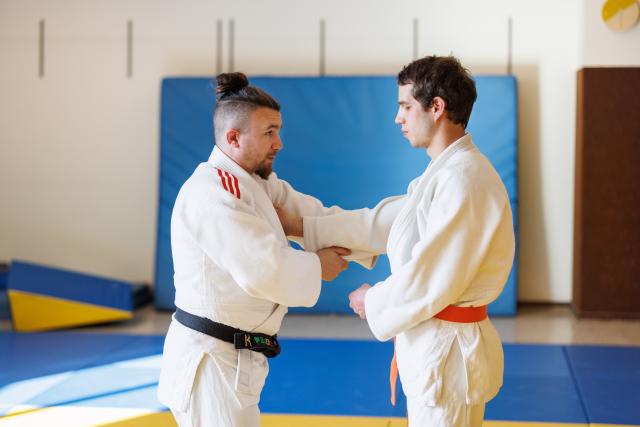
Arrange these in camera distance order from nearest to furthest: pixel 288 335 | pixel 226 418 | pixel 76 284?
pixel 226 418 < pixel 288 335 < pixel 76 284

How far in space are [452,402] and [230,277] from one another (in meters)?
0.71

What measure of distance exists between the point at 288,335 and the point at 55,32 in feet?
12.2

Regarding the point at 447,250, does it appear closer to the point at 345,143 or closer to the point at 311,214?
the point at 311,214

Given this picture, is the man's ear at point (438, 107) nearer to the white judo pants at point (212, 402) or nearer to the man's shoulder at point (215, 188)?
the man's shoulder at point (215, 188)

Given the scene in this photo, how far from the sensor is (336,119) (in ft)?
22.2

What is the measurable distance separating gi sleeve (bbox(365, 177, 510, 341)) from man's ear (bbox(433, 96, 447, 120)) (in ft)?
0.66

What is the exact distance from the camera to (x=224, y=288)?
2311 millimetres

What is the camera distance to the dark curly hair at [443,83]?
214 cm

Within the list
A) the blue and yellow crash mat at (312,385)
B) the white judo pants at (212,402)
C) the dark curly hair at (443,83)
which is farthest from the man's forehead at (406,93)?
the blue and yellow crash mat at (312,385)

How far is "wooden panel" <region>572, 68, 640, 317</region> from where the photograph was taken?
6418 mm

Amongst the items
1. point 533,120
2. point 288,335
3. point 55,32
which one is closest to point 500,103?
point 533,120

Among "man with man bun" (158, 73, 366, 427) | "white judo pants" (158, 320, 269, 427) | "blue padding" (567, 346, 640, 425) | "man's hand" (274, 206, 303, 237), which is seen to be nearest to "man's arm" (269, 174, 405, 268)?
"man's hand" (274, 206, 303, 237)

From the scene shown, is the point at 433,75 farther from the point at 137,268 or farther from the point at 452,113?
the point at 137,268

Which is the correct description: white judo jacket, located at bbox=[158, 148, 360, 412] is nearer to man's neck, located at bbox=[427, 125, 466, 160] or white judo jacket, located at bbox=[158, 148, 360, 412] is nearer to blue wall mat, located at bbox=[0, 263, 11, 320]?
man's neck, located at bbox=[427, 125, 466, 160]
